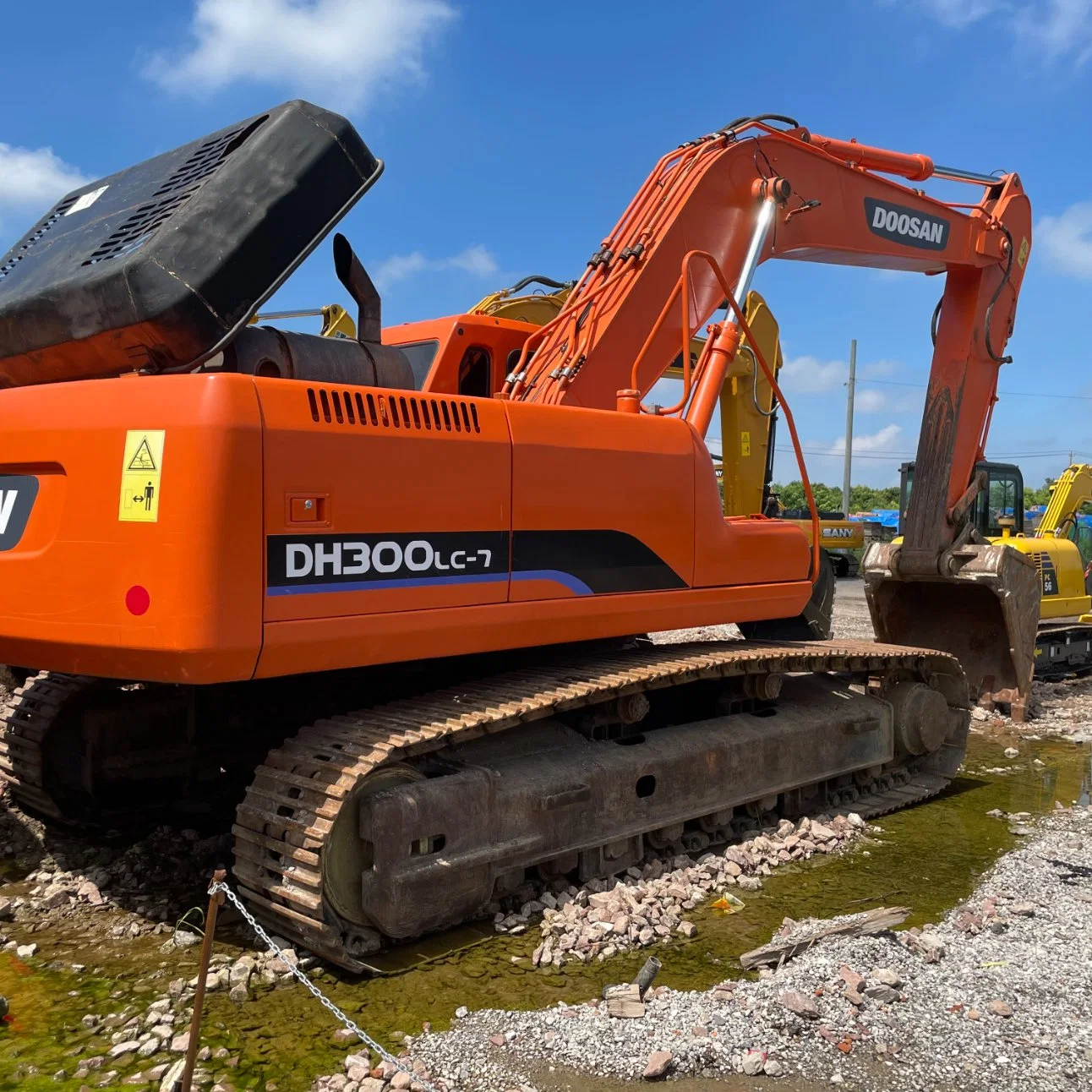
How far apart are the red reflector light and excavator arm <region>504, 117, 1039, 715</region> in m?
2.40

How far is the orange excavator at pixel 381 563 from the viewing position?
11.0 feet

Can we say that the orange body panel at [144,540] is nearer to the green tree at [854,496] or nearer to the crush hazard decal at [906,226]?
the crush hazard decal at [906,226]

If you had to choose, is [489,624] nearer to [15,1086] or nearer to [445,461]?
[445,461]

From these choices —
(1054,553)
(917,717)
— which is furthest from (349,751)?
(1054,553)

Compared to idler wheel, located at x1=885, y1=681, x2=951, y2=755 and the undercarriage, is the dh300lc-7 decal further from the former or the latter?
idler wheel, located at x1=885, y1=681, x2=951, y2=755

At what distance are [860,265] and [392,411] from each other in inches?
191

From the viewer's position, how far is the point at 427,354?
5.66 metres

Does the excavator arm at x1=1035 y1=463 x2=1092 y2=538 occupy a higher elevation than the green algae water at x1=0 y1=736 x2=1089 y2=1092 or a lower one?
higher

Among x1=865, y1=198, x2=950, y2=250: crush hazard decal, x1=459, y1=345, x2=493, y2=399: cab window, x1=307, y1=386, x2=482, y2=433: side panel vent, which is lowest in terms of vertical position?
x1=307, y1=386, x2=482, y2=433: side panel vent

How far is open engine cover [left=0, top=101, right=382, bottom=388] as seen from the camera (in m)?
3.60

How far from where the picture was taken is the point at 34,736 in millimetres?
4785

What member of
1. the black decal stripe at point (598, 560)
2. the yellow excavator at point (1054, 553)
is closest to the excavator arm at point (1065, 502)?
the yellow excavator at point (1054, 553)

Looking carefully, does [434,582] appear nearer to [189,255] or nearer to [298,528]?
[298,528]

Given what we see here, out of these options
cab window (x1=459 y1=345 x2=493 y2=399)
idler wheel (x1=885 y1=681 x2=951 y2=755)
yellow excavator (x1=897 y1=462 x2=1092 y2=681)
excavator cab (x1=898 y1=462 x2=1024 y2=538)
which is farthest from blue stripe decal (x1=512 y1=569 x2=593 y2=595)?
excavator cab (x1=898 y1=462 x2=1024 y2=538)
